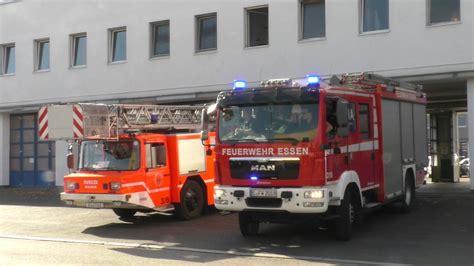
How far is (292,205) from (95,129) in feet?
16.7

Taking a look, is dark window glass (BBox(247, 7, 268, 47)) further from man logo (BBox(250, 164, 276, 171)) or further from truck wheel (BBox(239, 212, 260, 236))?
man logo (BBox(250, 164, 276, 171))

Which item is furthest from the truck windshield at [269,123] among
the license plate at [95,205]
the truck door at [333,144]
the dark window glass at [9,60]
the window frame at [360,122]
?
the dark window glass at [9,60]

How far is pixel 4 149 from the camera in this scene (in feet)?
85.3

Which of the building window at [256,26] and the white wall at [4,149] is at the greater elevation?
the building window at [256,26]

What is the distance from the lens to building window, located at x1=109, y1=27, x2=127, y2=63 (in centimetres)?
2255

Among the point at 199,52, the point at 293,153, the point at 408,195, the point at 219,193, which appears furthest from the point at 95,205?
the point at 199,52

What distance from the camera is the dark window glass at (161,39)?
21375 millimetres

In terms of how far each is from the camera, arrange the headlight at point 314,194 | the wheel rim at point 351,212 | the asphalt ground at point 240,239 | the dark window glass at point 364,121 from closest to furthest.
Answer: the asphalt ground at point 240,239, the headlight at point 314,194, the wheel rim at point 351,212, the dark window glass at point 364,121

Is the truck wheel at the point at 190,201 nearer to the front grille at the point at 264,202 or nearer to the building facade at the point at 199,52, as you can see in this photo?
the front grille at the point at 264,202

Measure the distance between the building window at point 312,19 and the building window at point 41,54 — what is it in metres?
12.4

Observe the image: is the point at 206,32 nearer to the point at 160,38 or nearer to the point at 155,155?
the point at 160,38

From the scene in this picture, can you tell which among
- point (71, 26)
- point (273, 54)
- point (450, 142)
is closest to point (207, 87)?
point (273, 54)

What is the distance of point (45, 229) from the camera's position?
12.5m

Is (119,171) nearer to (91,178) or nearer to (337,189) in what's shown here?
(91,178)
